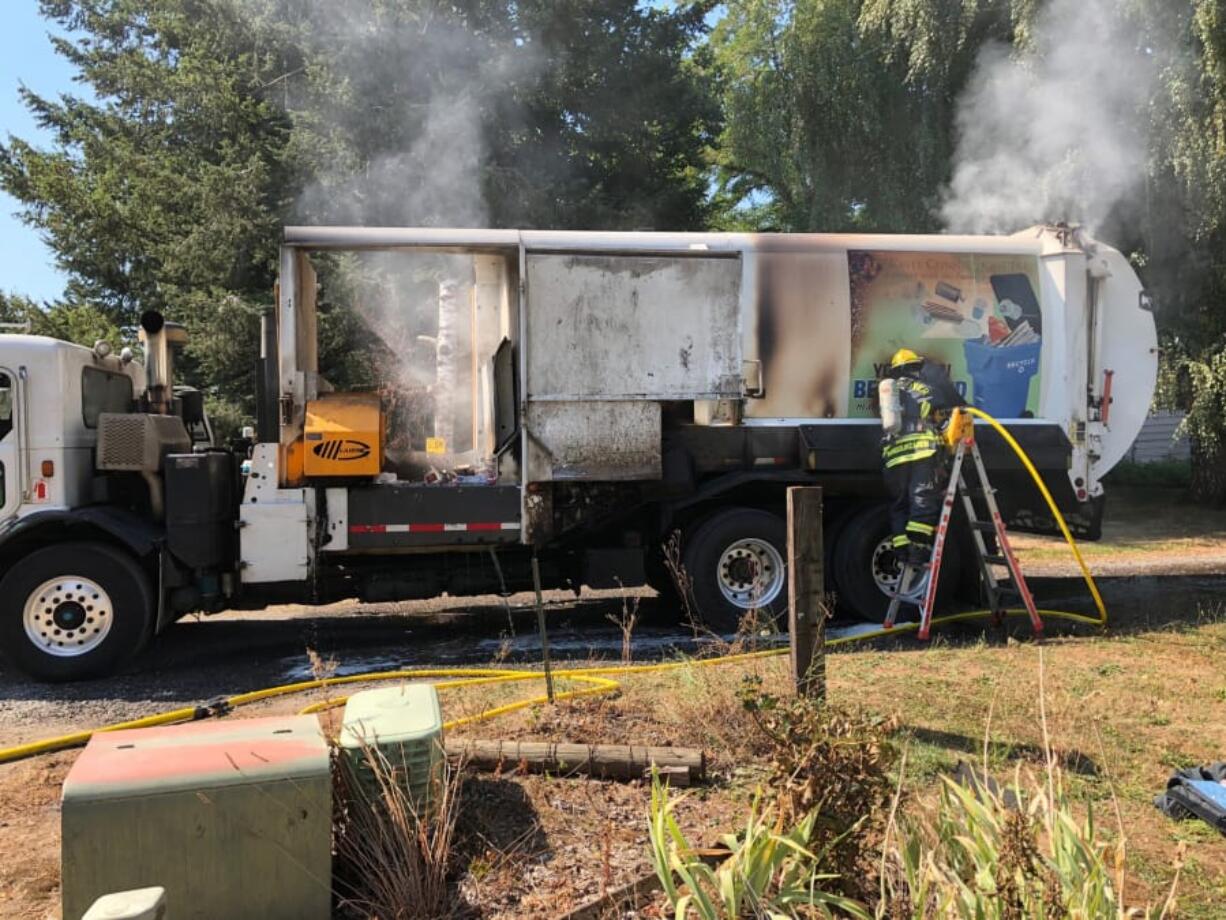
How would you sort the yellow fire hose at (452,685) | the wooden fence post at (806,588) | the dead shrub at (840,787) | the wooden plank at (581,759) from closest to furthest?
the dead shrub at (840,787)
the wooden plank at (581,759)
the wooden fence post at (806,588)
the yellow fire hose at (452,685)

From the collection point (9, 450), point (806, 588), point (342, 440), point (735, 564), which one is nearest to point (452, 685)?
point (342, 440)

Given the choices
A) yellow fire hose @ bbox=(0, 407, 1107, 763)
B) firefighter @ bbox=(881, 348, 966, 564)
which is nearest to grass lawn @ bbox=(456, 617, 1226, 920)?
yellow fire hose @ bbox=(0, 407, 1107, 763)

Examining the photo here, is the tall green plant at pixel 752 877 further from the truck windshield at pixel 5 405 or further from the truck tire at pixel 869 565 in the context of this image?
the truck windshield at pixel 5 405

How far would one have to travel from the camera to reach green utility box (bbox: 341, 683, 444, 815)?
122 inches

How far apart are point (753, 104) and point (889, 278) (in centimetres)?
1058

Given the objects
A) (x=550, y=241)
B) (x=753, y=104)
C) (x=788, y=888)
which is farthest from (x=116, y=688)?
(x=753, y=104)

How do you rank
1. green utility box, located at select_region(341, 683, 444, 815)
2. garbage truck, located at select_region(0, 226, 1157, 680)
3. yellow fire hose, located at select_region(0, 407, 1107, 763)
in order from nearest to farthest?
1. green utility box, located at select_region(341, 683, 444, 815)
2. yellow fire hose, located at select_region(0, 407, 1107, 763)
3. garbage truck, located at select_region(0, 226, 1157, 680)

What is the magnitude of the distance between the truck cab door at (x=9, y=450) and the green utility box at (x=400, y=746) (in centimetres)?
418

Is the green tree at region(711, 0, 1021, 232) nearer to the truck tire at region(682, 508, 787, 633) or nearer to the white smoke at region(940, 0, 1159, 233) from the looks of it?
the white smoke at region(940, 0, 1159, 233)

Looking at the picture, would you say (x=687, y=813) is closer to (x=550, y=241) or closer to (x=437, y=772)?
(x=437, y=772)

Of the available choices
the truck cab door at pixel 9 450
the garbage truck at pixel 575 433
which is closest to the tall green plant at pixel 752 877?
the garbage truck at pixel 575 433

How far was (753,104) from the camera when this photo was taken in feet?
55.3

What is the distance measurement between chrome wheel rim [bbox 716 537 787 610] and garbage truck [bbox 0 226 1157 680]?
0.06 feet

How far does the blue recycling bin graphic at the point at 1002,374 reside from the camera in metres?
Answer: 7.65
